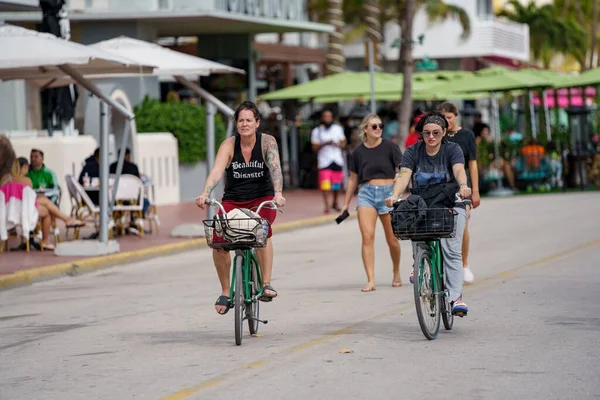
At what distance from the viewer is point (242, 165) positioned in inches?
415

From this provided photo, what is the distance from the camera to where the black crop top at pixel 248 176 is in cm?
1055

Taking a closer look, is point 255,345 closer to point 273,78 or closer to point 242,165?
point 242,165

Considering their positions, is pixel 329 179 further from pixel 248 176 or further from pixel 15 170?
pixel 248 176

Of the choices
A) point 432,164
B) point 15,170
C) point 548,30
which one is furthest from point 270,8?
point 548,30

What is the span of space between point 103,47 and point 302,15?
17354 millimetres

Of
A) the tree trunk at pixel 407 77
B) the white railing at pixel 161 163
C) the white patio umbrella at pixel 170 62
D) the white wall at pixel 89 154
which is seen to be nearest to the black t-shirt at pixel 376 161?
the white patio umbrella at pixel 170 62

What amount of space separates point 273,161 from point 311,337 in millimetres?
1381

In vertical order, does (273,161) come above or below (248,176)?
above

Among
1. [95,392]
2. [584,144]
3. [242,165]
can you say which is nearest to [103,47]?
[242,165]

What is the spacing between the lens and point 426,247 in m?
10.2

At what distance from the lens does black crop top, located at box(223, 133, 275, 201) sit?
10.5 metres

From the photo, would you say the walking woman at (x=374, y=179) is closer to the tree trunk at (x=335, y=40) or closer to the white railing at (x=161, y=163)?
the white railing at (x=161, y=163)

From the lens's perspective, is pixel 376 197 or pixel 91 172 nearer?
pixel 376 197

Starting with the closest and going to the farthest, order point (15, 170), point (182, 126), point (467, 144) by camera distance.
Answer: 1. point (467, 144)
2. point (15, 170)
3. point (182, 126)
